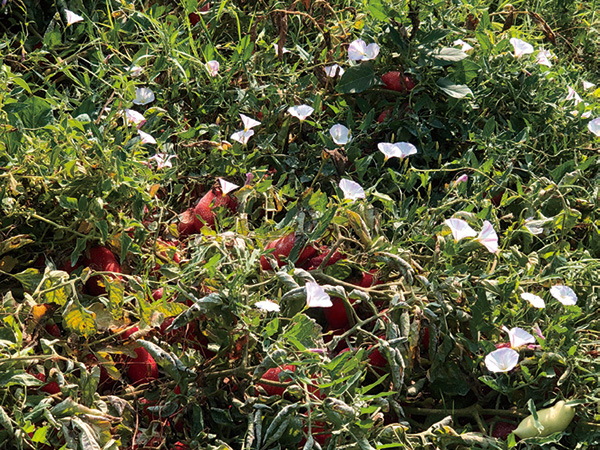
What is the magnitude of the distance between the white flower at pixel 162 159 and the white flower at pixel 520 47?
3.38 ft

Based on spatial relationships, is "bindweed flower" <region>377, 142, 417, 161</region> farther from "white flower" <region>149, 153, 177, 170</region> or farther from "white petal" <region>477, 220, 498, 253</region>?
"white flower" <region>149, 153, 177, 170</region>

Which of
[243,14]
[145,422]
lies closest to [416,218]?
[145,422]

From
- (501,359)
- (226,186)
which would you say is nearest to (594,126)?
(501,359)

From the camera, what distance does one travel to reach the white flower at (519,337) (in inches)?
54.2

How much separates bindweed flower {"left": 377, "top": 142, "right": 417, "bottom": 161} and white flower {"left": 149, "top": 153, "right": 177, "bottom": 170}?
52 centimetres

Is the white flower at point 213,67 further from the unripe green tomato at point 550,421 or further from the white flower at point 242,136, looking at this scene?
the unripe green tomato at point 550,421

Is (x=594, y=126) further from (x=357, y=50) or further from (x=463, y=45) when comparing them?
(x=357, y=50)

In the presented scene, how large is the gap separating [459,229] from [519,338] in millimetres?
274

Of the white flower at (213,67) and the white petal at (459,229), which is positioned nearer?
the white petal at (459,229)

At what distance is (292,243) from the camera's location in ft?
5.03

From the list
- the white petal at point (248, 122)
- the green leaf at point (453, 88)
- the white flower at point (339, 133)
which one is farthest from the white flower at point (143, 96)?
the green leaf at point (453, 88)

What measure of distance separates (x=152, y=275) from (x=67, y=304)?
27 centimetres

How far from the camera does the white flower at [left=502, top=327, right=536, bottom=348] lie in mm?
1376

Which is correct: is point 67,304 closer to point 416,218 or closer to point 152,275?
point 152,275
